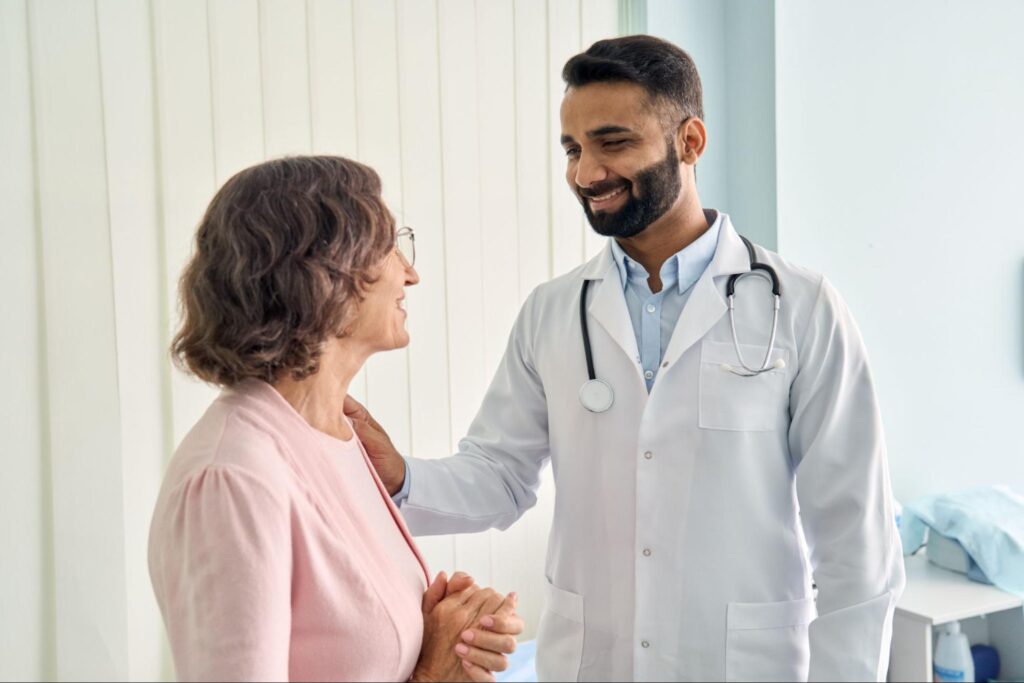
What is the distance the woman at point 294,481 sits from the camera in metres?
0.82

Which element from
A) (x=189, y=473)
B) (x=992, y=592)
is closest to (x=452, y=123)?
(x=189, y=473)

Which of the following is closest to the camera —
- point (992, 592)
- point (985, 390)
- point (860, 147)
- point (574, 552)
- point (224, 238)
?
point (224, 238)

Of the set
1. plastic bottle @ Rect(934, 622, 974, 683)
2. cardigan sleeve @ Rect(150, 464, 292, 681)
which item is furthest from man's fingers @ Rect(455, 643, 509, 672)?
plastic bottle @ Rect(934, 622, 974, 683)

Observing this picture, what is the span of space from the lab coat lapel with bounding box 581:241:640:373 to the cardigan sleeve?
2.40 ft

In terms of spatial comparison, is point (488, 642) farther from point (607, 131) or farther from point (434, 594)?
point (607, 131)

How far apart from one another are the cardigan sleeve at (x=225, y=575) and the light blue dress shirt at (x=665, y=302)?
62cm

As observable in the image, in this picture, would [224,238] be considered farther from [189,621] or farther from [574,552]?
[574,552]

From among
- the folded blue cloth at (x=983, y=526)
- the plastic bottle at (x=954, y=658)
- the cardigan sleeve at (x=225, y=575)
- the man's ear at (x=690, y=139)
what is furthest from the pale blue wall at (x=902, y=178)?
the cardigan sleeve at (x=225, y=575)

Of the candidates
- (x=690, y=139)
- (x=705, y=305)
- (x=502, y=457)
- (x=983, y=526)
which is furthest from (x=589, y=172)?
(x=983, y=526)

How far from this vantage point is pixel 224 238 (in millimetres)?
971

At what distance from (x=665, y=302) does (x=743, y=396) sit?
23cm

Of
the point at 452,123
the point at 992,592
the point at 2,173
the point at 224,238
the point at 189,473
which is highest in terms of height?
the point at 452,123

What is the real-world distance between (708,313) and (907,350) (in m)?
1.64

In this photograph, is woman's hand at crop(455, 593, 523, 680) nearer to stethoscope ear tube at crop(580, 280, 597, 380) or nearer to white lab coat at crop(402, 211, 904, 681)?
white lab coat at crop(402, 211, 904, 681)
